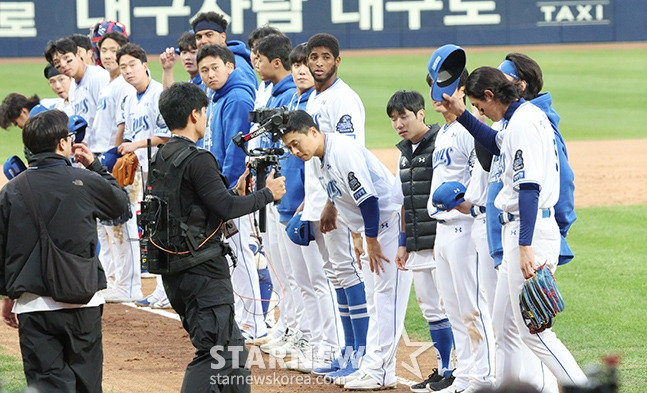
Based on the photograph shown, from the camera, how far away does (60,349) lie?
4.79m

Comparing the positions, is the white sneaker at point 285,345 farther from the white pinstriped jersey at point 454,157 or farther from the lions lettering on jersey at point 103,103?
the lions lettering on jersey at point 103,103

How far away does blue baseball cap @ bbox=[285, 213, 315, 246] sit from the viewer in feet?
21.5

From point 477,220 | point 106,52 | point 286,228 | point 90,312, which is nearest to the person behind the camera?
point 90,312

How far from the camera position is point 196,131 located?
5117 millimetres

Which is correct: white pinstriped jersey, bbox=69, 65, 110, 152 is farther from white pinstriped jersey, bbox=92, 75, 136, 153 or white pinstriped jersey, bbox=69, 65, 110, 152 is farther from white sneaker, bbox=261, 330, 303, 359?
white sneaker, bbox=261, 330, 303, 359

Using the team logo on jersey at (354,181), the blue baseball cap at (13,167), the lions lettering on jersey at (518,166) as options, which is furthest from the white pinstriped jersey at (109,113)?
the lions lettering on jersey at (518,166)

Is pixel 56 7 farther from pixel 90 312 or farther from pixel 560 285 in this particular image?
pixel 90 312

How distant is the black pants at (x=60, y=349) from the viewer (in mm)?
4727

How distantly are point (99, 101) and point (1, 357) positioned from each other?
3.14 metres

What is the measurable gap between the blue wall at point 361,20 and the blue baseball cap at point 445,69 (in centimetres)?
2244

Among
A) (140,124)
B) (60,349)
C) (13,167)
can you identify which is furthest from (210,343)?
(140,124)

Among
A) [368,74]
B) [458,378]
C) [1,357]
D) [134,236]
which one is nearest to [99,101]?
[134,236]

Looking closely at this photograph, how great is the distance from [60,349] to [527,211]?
219 cm

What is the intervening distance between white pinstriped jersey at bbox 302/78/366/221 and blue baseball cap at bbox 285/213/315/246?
0.19ft
